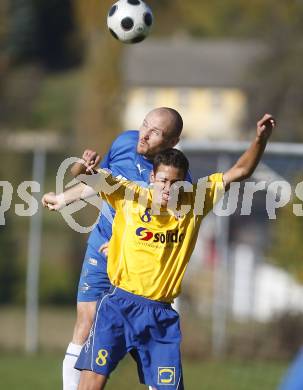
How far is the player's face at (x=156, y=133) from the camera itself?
6.91 meters

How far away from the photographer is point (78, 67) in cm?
5112

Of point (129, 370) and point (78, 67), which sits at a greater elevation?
point (78, 67)

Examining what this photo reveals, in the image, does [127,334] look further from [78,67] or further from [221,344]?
[78,67]

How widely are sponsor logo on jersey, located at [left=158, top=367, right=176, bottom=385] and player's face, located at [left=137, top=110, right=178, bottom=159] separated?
126 centimetres

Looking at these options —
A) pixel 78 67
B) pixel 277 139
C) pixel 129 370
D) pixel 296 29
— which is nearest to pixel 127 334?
pixel 129 370

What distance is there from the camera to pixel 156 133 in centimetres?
692

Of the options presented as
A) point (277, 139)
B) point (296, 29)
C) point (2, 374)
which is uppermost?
point (296, 29)

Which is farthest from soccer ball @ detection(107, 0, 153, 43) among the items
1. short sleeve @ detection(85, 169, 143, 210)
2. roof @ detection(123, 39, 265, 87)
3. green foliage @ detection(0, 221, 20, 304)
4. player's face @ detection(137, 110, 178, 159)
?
roof @ detection(123, 39, 265, 87)

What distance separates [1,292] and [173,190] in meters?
12.5

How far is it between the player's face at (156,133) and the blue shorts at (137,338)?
2.81 feet

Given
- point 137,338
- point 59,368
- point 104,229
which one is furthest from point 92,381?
point 59,368

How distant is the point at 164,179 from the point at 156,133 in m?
0.41

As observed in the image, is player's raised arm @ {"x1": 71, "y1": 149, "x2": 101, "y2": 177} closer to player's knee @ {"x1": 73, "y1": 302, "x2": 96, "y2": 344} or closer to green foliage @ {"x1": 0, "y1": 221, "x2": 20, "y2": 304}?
player's knee @ {"x1": 73, "y1": 302, "x2": 96, "y2": 344}

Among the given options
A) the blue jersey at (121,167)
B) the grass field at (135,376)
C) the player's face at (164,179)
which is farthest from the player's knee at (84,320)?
the grass field at (135,376)
